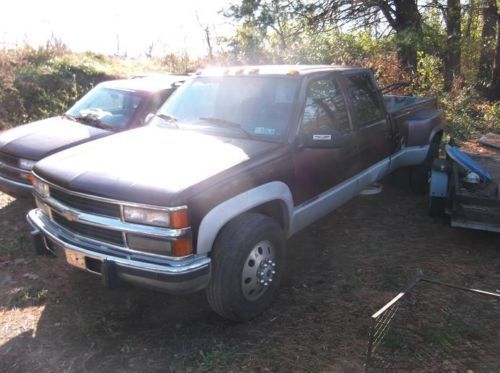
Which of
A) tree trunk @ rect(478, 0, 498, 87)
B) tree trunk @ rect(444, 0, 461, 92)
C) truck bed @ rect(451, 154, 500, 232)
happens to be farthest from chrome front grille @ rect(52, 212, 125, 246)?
tree trunk @ rect(478, 0, 498, 87)

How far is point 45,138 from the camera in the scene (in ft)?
18.2

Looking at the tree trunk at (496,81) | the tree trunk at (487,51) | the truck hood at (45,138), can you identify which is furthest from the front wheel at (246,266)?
the tree trunk at (487,51)

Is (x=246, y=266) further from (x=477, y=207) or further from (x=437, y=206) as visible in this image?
(x=437, y=206)

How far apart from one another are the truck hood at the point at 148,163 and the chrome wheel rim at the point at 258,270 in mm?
671

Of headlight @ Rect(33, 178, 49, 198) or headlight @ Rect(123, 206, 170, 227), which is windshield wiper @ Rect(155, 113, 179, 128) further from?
headlight @ Rect(123, 206, 170, 227)

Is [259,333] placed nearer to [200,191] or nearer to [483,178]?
[200,191]

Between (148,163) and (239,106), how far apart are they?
3.75 feet

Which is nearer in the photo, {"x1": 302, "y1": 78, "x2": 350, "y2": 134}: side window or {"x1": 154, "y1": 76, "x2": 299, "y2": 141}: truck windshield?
{"x1": 154, "y1": 76, "x2": 299, "y2": 141}: truck windshield

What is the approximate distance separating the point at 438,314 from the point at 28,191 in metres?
4.43

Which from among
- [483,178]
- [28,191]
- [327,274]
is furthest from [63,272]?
[483,178]

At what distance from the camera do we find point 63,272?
435 centimetres

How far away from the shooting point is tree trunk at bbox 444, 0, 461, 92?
12137 millimetres

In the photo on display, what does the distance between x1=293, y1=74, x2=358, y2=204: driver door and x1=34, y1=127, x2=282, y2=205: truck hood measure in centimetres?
37

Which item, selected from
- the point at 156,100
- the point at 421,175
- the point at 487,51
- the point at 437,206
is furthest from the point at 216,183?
the point at 487,51
